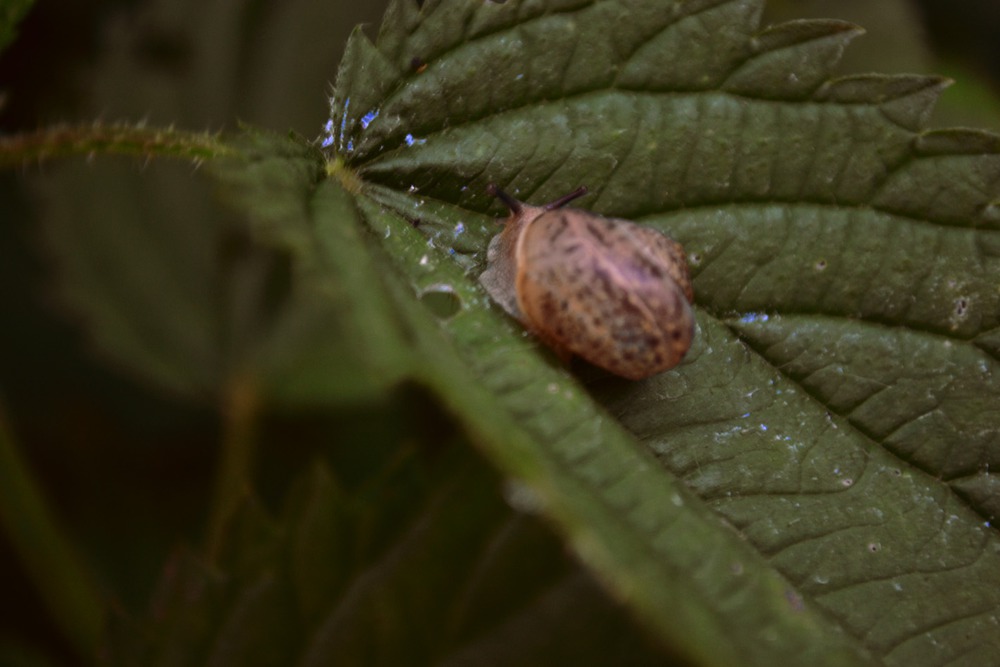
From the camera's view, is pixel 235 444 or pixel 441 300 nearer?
pixel 441 300

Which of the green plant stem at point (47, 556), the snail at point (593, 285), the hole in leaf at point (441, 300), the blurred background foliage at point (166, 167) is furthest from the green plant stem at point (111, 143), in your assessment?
the blurred background foliage at point (166, 167)

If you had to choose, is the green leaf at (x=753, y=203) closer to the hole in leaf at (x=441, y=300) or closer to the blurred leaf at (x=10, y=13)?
the hole in leaf at (x=441, y=300)

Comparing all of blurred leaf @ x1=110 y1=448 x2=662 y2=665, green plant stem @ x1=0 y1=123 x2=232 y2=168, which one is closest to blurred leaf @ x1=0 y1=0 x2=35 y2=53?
green plant stem @ x1=0 y1=123 x2=232 y2=168

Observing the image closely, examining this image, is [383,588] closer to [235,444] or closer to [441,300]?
[441,300]

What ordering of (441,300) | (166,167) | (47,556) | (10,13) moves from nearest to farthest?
(441,300) < (10,13) < (47,556) < (166,167)

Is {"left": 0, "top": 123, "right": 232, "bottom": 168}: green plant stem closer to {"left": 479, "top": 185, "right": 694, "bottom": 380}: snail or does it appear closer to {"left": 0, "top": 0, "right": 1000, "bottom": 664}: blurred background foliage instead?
{"left": 479, "top": 185, "right": 694, "bottom": 380}: snail

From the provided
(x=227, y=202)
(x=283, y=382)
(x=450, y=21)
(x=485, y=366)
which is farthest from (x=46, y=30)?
(x=485, y=366)

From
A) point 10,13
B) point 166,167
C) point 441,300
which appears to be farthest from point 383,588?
point 166,167
